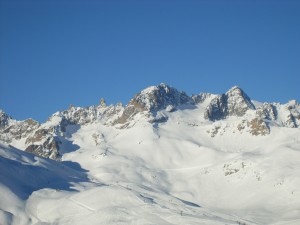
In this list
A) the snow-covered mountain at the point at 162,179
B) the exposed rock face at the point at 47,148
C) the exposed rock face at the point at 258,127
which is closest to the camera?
the snow-covered mountain at the point at 162,179

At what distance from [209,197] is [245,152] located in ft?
112

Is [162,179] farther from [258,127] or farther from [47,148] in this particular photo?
[47,148]

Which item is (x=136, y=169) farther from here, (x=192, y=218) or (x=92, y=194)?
(x=192, y=218)

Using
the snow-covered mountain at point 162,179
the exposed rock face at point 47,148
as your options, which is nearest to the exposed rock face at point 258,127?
the snow-covered mountain at point 162,179

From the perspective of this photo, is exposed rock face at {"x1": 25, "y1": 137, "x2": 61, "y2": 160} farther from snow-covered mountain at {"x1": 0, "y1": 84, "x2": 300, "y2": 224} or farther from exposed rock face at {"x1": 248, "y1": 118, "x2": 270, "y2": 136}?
exposed rock face at {"x1": 248, "y1": 118, "x2": 270, "y2": 136}

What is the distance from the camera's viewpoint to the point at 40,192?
11756 centimetres

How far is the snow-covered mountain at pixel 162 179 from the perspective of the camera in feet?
342

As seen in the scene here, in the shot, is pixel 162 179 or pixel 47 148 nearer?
pixel 162 179

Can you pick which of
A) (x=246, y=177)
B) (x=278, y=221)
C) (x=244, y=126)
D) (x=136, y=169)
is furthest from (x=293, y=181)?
(x=244, y=126)

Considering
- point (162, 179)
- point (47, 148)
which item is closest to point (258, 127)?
point (162, 179)

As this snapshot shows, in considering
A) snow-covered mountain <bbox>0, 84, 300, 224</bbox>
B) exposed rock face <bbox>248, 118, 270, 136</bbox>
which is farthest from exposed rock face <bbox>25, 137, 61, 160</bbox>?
exposed rock face <bbox>248, 118, 270, 136</bbox>

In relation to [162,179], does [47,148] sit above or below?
above

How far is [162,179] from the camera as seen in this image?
15775 centimetres

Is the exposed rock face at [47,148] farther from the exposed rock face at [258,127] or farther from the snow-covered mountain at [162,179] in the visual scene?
the exposed rock face at [258,127]
